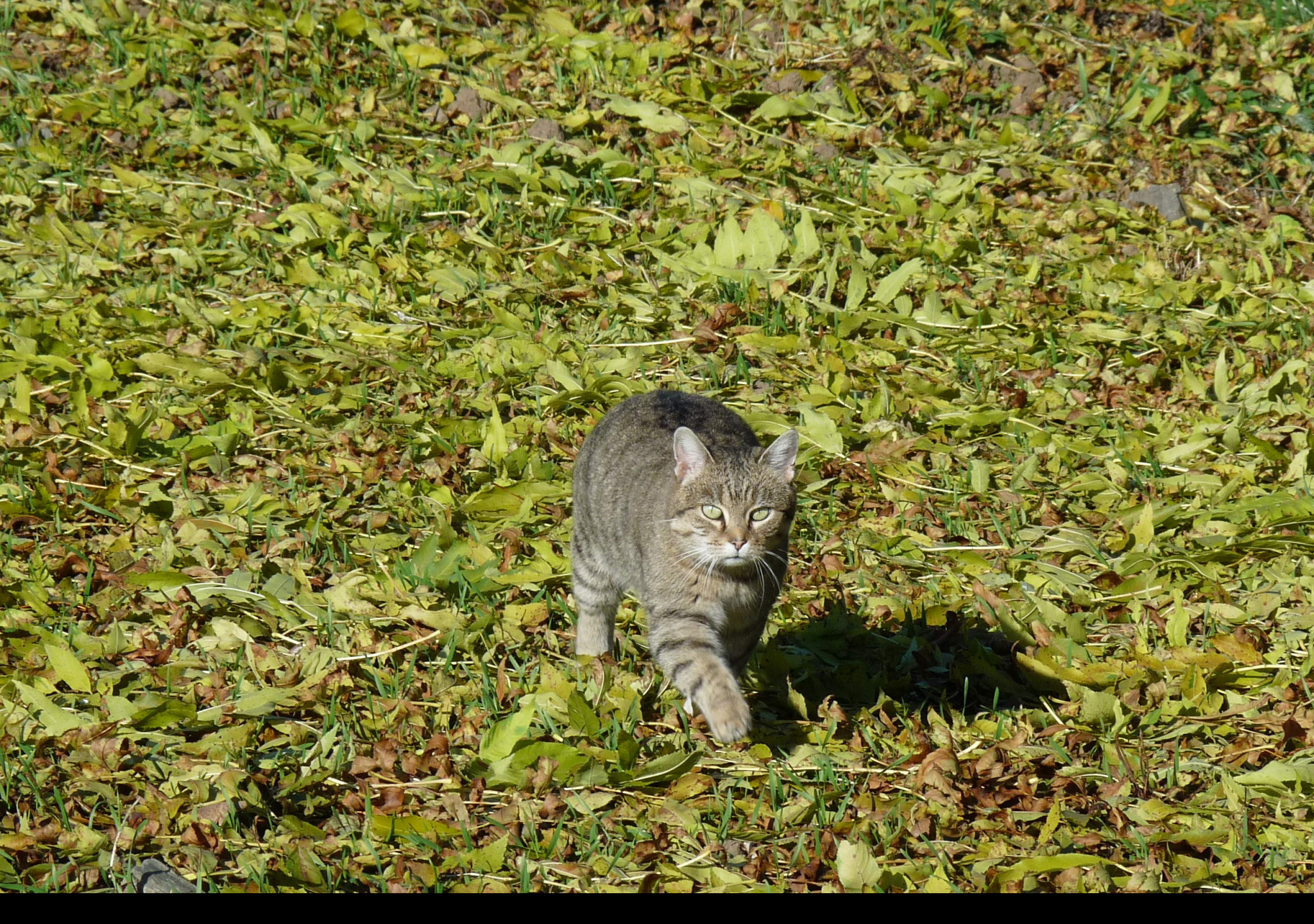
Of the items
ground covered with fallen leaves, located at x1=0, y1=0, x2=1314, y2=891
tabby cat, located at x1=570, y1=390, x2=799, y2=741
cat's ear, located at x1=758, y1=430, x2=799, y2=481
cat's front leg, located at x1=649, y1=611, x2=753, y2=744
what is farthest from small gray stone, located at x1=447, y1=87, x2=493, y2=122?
cat's front leg, located at x1=649, y1=611, x2=753, y2=744

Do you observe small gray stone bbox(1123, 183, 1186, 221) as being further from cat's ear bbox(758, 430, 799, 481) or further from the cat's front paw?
the cat's front paw

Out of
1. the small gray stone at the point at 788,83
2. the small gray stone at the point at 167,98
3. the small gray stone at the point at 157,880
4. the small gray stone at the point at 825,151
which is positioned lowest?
the small gray stone at the point at 157,880

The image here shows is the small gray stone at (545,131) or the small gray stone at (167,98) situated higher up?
the small gray stone at (545,131)

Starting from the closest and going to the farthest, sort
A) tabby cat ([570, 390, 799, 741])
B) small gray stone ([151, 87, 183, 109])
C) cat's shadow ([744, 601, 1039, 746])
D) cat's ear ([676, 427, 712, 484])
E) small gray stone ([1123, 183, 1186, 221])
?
1. tabby cat ([570, 390, 799, 741])
2. cat's ear ([676, 427, 712, 484])
3. cat's shadow ([744, 601, 1039, 746])
4. small gray stone ([1123, 183, 1186, 221])
5. small gray stone ([151, 87, 183, 109])

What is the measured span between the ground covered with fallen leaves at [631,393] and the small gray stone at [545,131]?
0.06 ft

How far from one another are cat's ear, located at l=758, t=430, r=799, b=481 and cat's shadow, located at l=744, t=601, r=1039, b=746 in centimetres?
83

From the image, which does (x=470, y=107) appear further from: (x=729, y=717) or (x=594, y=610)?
(x=729, y=717)

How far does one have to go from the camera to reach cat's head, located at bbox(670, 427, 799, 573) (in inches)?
199

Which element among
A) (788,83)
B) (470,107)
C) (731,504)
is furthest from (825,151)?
(731,504)

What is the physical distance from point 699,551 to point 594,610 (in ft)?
2.41

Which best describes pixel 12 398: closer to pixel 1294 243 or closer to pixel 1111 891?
pixel 1111 891

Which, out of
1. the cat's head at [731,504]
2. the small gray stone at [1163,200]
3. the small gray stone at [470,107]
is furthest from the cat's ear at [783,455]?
the small gray stone at [470,107]

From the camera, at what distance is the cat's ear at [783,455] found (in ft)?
16.9

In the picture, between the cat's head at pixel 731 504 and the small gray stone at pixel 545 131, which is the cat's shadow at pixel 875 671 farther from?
the small gray stone at pixel 545 131
